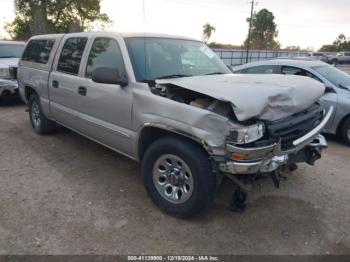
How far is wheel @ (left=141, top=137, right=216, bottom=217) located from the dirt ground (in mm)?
184

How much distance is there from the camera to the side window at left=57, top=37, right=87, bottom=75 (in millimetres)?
4563

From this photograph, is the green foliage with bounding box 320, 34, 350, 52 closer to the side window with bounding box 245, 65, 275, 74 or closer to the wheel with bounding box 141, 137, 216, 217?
the side window with bounding box 245, 65, 275, 74

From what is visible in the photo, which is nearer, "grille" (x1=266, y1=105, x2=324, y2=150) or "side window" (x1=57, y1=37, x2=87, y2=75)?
"grille" (x1=266, y1=105, x2=324, y2=150)

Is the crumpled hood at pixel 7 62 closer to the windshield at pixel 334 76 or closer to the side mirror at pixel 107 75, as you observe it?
the side mirror at pixel 107 75

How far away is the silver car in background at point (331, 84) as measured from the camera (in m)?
5.91

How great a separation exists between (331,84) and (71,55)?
15.2 ft

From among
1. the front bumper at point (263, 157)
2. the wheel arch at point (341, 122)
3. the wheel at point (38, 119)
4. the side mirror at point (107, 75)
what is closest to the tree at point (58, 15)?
the wheel at point (38, 119)

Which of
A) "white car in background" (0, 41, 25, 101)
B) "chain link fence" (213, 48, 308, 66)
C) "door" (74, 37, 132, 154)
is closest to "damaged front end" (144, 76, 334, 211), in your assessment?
"door" (74, 37, 132, 154)

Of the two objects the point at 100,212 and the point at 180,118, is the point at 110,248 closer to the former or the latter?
the point at 100,212

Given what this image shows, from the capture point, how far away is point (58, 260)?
2.77m

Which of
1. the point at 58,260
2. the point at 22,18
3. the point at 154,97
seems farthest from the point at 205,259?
the point at 22,18

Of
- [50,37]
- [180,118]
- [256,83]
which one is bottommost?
[180,118]

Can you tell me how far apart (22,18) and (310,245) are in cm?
4305

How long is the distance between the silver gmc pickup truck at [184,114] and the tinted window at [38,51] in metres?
0.77
